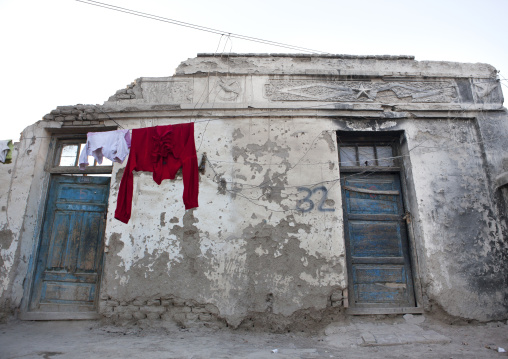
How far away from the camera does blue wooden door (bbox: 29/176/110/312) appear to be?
4910mm

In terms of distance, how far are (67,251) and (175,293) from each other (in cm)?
199

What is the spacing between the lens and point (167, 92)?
5.49 metres

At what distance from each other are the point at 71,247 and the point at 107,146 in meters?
1.73

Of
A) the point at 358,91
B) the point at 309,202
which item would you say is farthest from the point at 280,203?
the point at 358,91

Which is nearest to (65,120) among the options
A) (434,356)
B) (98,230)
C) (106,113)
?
(106,113)

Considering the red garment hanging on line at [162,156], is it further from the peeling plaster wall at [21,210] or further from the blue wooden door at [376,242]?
the blue wooden door at [376,242]

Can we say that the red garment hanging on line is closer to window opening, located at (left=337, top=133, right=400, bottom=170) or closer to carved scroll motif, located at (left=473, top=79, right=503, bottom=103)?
window opening, located at (left=337, top=133, right=400, bottom=170)

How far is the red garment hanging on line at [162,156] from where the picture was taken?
480 centimetres

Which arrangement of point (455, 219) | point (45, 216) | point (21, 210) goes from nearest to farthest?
point (455, 219), point (21, 210), point (45, 216)

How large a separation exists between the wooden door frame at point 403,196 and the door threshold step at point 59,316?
374 centimetres

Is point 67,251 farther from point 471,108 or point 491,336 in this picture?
point 471,108

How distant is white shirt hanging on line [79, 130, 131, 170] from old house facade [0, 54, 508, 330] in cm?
28

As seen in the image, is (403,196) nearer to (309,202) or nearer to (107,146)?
(309,202)

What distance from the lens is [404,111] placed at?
5348 mm
